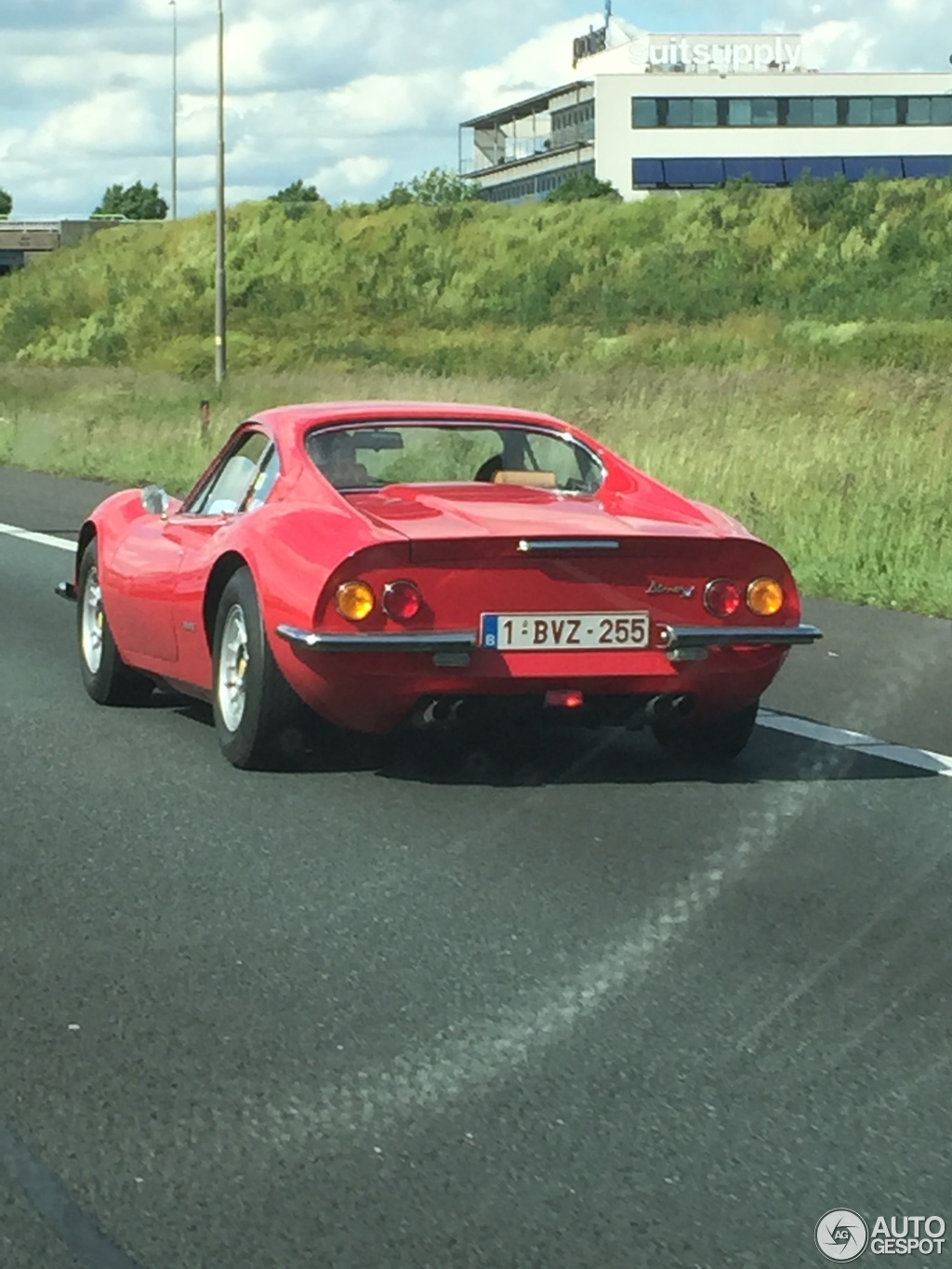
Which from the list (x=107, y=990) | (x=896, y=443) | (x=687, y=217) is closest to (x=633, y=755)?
(x=107, y=990)

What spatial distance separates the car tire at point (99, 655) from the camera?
9.72 metres

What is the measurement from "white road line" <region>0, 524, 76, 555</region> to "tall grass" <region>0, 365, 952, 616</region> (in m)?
5.00

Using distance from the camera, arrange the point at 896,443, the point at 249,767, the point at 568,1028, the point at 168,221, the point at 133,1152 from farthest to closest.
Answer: the point at 168,221, the point at 896,443, the point at 249,767, the point at 568,1028, the point at 133,1152

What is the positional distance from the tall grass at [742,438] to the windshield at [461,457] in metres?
5.09

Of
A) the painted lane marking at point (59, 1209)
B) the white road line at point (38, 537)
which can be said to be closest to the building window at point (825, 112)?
the white road line at point (38, 537)

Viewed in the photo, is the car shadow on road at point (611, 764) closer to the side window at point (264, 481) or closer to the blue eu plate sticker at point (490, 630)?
the blue eu plate sticker at point (490, 630)

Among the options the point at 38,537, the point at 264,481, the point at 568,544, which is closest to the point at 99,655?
the point at 264,481

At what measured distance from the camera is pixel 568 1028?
16.3 ft

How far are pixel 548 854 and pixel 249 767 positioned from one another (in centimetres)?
170

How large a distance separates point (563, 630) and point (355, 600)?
678 mm

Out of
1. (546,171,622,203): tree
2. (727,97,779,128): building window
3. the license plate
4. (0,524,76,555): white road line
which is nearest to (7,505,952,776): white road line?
the license plate

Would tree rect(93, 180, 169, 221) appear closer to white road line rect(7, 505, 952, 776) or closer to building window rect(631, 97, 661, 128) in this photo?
building window rect(631, 97, 661, 128)

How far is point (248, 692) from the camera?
7906mm

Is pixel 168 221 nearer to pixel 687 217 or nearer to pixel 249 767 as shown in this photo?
pixel 687 217
